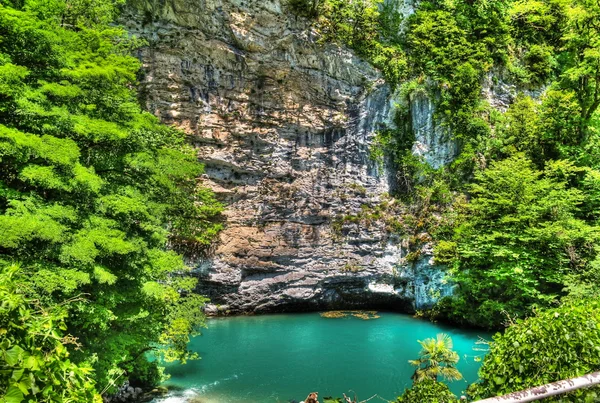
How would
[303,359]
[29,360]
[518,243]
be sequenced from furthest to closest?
[518,243] < [303,359] < [29,360]

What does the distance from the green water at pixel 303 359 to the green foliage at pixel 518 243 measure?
6.53 feet

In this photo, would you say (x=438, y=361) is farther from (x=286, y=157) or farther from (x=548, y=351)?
(x=286, y=157)

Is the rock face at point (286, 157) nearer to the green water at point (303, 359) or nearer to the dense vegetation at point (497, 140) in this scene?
the dense vegetation at point (497, 140)

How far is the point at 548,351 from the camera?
9.64 ft

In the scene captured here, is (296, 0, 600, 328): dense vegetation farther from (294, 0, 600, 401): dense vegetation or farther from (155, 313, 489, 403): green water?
(155, 313, 489, 403): green water

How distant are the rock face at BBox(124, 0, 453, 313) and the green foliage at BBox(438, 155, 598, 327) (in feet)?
8.69

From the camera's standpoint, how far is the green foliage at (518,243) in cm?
1280

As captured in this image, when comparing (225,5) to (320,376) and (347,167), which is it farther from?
(320,376)

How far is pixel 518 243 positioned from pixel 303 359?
911 centimetres

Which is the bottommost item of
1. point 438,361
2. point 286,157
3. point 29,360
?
point 438,361

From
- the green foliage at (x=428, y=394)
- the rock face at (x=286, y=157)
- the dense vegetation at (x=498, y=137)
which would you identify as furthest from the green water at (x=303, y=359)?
the green foliage at (x=428, y=394)

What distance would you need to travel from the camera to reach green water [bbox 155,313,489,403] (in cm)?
1016

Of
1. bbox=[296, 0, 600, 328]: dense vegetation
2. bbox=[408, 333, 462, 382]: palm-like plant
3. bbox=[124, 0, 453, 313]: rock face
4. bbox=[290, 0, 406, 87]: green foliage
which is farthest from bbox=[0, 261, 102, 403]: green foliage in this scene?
bbox=[290, 0, 406, 87]: green foliage

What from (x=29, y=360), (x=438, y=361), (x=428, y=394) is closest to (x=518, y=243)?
(x=438, y=361)
